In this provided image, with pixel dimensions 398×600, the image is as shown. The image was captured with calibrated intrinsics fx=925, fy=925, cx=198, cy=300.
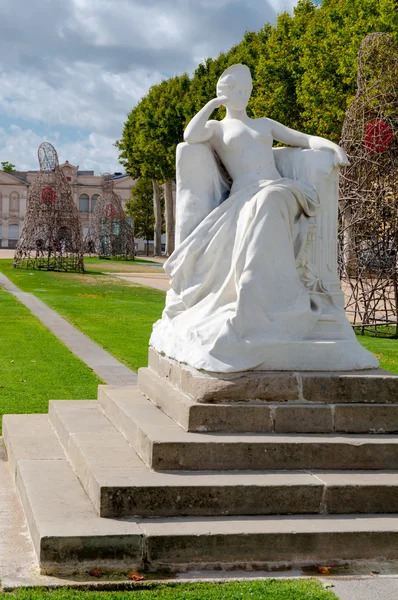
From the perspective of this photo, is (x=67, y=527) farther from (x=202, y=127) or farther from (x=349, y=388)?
(x=202, y=127)

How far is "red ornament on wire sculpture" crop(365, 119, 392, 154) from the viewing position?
52.9 ft

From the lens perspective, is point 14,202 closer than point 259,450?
No

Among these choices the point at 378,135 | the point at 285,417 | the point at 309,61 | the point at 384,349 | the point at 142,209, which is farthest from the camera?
the point at 142,209

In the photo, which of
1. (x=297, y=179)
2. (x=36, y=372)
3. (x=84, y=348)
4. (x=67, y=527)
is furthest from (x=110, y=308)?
(x=67, y=527)

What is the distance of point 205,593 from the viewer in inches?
195

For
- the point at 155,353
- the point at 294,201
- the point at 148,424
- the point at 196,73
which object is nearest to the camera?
the point at 148,424

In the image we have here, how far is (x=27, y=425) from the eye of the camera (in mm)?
8164

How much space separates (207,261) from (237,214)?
0.44m

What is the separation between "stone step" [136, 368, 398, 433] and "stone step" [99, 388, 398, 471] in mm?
72

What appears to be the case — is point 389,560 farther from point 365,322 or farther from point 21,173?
point 21,173

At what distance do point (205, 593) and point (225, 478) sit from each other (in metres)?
1.06

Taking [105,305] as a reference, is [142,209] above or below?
above

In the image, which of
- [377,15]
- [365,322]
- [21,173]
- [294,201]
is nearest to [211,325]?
[294,201]

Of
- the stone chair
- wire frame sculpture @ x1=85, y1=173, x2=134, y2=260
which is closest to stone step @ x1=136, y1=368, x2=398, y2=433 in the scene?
the stone chair
